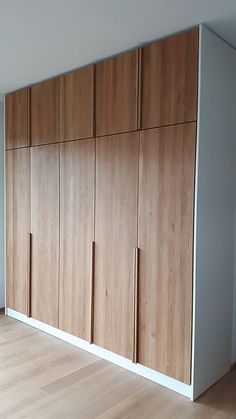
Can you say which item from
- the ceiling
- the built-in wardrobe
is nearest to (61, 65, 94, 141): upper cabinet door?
the built-in wardrobe

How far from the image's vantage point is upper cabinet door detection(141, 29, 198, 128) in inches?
86.4

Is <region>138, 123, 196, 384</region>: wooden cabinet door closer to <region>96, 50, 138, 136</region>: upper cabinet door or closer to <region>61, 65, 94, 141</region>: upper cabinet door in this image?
<region>96, 50, 138, 136</region>: upper cabinet door

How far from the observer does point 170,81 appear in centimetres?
230

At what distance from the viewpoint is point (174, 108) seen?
2.28 metres

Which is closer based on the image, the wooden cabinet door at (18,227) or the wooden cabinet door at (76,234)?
the wooden cabinet door at (76,234)

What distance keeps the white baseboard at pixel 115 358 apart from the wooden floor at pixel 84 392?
0.04m

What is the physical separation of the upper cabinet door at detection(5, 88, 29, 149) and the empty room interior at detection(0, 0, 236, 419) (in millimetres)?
271

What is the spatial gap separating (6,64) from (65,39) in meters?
0.76

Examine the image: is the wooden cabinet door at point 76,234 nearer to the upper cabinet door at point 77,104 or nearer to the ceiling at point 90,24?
the upper cabinet door at point 77,104

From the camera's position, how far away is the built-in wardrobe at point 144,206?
2.24 meters

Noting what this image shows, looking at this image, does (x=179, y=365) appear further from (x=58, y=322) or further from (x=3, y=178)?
(x=3, y=178)

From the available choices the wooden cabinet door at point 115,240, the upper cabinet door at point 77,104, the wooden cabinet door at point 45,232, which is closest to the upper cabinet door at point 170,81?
the wooden cabinet door at point 115,240

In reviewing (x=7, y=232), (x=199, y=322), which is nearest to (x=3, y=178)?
(x=7, y=232)

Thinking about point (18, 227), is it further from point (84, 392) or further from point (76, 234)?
point (84, 392)
